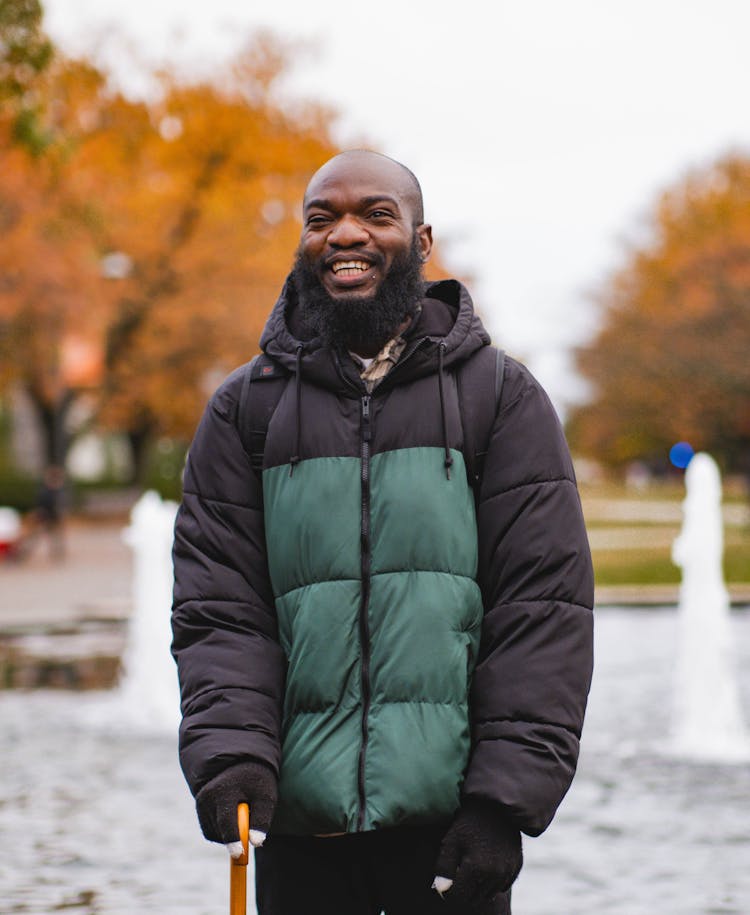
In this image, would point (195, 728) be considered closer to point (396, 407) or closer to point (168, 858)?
point (396, 407)

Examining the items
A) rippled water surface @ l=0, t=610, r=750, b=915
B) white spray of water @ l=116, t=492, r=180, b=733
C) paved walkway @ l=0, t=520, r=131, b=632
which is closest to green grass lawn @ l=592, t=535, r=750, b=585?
paved walkway @ l=0, t=520, r=131, b=632

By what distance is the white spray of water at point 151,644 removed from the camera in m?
10.8

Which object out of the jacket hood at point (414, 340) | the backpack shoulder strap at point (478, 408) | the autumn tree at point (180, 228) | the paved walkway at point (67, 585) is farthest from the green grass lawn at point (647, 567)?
the backpack shoulder strap at point (478, 408)

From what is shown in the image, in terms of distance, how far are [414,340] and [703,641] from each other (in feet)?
26.2

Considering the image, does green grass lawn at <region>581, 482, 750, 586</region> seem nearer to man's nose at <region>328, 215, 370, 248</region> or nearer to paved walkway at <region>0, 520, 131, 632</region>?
paved walkway at <region>0, 520, 131, 632</region>

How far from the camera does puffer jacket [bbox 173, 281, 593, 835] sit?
267 centimetres

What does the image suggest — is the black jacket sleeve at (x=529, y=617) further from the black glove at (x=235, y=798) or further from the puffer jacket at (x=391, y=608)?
the black glove at (x=235, y=798)

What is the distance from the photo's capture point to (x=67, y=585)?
22.1m

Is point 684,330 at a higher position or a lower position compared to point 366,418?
higher

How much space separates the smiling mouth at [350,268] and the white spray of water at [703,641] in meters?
7.04

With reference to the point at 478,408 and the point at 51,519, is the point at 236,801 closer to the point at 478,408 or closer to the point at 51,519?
the point at 478,408

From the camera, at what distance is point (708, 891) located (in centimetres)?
588

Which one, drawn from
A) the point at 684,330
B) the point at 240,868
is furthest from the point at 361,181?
the point at 684,330

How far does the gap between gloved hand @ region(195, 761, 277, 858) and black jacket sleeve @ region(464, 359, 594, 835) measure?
32 cm
